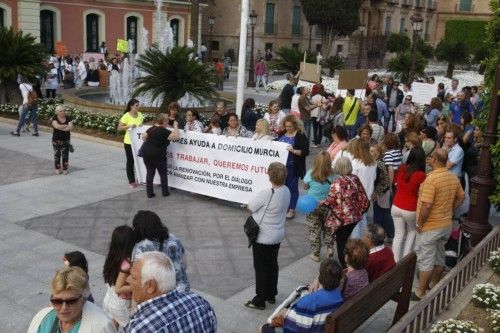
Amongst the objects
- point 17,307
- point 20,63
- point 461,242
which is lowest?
point 17,307

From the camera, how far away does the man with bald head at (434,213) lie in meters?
6.18

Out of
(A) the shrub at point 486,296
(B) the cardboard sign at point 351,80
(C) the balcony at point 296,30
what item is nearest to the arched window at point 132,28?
(C) the balcony at point 296,30

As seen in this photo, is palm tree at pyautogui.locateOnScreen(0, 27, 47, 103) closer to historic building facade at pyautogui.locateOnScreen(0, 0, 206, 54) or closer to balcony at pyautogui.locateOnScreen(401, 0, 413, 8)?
historic building facade at pyautogui.locateOnScreen(0, 0, 206, 54)

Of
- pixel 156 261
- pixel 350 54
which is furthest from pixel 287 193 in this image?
pixel 350 54

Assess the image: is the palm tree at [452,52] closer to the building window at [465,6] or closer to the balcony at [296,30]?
the balcony at [296,30]

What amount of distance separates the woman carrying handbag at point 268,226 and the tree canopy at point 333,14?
44054 mm

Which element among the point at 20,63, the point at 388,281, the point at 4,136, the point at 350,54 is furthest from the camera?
the point at 350,54

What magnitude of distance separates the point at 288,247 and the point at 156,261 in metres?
4.79

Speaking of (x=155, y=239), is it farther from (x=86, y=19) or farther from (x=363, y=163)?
(x=86, y=19)

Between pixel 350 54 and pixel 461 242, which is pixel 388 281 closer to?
pixel 461 242

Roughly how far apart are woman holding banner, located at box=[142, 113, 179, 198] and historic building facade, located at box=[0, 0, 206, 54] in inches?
1023

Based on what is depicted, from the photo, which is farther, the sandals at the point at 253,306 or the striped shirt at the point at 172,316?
the sandals at the point at 253,306

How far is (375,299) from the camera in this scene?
15.4 ft

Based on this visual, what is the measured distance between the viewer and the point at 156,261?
11.1ft
